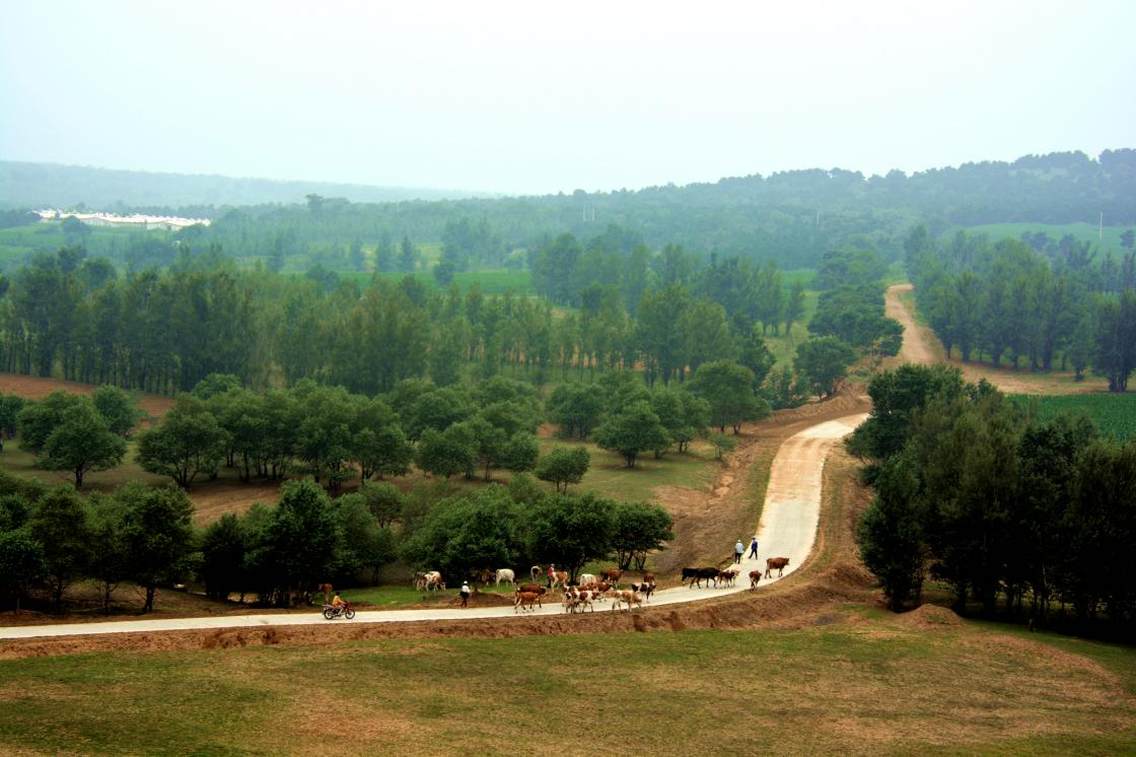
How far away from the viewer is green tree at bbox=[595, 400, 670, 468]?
3647 inches

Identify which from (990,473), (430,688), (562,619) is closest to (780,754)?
(430,688)

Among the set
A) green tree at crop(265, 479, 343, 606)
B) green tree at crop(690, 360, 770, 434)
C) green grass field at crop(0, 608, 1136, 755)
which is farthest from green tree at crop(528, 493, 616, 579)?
green tree at crop(690, 360, 770, 434)

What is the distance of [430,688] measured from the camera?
33.8 metres

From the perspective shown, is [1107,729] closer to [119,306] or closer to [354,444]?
[354,444]

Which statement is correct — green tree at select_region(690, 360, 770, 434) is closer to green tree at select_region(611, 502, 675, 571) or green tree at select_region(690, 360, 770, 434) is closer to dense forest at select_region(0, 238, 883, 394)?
dense forest at select_region(0, 238, 883, 394)

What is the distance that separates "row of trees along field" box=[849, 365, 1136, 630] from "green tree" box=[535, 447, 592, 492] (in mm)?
29663

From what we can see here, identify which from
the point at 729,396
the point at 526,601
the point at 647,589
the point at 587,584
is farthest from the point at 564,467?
the point at 729,396

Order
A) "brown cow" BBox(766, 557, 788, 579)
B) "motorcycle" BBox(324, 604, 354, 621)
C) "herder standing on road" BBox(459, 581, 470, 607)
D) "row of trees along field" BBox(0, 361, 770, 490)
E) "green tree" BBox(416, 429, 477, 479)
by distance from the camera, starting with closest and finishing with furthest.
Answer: "motorcycle" BBox(324, 604, 354, 621)
"herder standing on road" BBox(459, 581, 470, 607)
"brown cow" BBox(766, 557, 788, 579)
"row of trees along field" BBox(0, 361, 770, 490)
"green tree" BBox(416, 429, 477, 479)

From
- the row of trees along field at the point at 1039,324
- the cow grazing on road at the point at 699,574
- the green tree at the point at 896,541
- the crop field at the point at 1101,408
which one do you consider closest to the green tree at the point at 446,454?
the cow grazing on road at the point at 699,574

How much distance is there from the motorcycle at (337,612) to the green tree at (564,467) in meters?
37.2

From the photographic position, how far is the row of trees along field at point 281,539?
44.3 m

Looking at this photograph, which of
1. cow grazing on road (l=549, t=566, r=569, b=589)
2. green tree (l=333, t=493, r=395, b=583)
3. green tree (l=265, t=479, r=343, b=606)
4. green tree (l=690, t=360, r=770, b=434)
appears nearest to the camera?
green tree (l=265, t=479, r=343, b=606)

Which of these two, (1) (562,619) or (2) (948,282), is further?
(2) (948,282)

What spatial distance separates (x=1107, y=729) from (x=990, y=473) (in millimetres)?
18177
